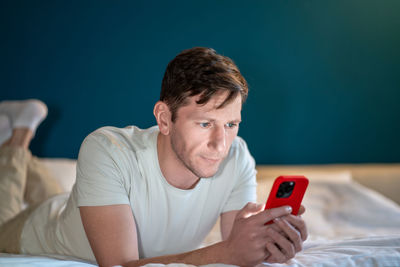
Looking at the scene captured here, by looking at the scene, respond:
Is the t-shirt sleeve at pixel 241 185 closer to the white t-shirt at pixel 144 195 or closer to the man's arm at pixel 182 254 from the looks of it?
the white t-shirt at pixel 144 195

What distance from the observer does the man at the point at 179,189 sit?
89 cm

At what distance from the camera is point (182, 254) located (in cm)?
97

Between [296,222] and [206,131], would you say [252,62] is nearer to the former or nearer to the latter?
[206,131]

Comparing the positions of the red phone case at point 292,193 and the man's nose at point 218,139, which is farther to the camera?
the man's nose at point 218,139

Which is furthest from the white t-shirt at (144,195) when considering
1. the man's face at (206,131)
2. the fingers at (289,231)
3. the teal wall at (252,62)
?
the teal wall at (252,62)

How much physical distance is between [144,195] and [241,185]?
317 mm

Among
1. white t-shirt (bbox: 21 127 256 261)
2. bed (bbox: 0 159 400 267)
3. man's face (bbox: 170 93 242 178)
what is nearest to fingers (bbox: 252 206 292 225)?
bed (bbox: 0 159 400 267)

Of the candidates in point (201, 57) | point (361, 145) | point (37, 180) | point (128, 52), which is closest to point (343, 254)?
point (201, 57)

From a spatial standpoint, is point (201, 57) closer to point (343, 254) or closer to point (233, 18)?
point (343, 254)

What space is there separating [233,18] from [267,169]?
34.9 inches

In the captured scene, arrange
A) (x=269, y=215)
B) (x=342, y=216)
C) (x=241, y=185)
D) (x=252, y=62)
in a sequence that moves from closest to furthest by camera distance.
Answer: (x=269, y=215) < (x=241, y=185) < (x=342, y=216) < (x=252, y=62)

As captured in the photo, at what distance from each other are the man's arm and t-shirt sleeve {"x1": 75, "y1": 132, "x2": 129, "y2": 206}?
0.02 meters

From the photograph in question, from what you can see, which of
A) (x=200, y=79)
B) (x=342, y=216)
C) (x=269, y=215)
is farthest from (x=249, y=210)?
(x=342, y=216)

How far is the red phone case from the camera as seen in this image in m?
0.88
